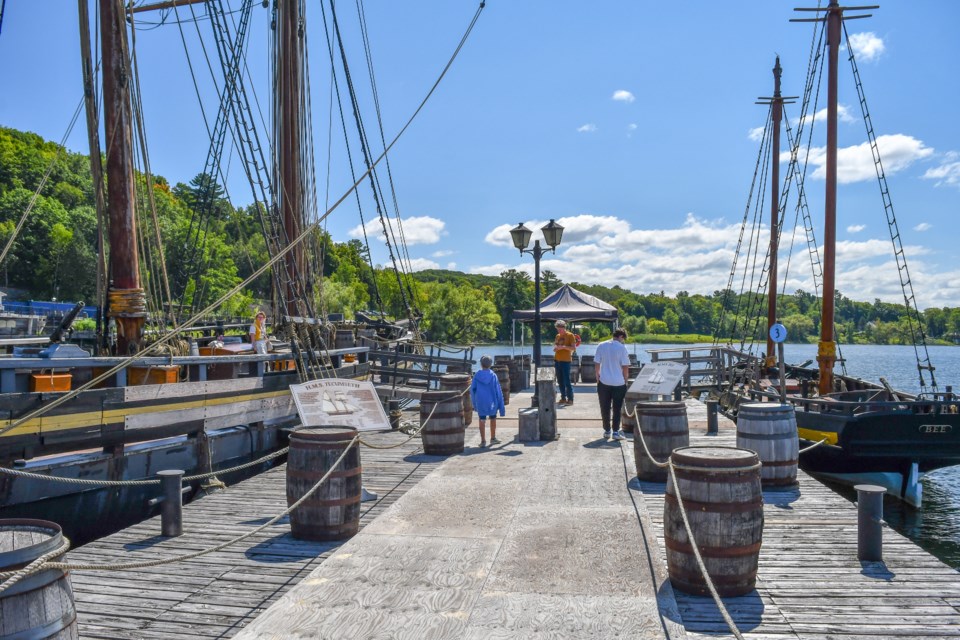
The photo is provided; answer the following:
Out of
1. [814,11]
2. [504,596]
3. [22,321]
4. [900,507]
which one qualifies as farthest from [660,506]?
[22,321]

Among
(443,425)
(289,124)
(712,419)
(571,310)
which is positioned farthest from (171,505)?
(571,310)

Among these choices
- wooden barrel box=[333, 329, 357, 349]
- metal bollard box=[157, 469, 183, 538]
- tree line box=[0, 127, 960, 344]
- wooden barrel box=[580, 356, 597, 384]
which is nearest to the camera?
metal bollard box=[157, 469, 183, 538]

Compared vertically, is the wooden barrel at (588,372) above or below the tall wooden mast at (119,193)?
below

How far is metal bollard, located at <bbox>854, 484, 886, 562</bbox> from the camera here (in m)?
6.22

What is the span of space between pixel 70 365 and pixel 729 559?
8236 mm

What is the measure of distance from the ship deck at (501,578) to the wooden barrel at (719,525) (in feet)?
0.52

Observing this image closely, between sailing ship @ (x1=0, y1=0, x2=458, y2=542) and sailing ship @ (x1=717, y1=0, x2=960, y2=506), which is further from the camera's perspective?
sailing ship @ (x1=717, y1=0, x2=960, y2=506)

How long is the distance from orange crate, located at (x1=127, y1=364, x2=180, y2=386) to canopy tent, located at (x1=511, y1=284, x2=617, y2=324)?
1578 centimetres

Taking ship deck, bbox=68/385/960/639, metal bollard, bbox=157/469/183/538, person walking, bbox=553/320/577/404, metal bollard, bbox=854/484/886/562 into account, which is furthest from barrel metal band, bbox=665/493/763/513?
person walking, bbox=553/320/577/404

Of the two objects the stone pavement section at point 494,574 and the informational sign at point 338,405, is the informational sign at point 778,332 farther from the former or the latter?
the informational sign at point 338,405

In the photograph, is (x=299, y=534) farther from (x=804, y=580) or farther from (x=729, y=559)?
(x=804, y=580)

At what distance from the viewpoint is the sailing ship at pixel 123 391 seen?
8664mm

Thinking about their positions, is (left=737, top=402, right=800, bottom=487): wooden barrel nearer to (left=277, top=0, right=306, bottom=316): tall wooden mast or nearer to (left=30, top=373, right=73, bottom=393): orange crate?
(left=30, top=373, right=73, bottom=393): orange crate

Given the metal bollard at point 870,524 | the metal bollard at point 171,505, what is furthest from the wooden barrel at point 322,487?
the metal bollard at point 870,524
